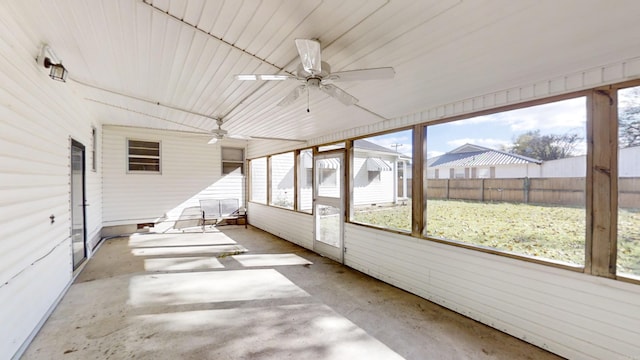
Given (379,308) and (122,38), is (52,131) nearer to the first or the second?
(122,38)

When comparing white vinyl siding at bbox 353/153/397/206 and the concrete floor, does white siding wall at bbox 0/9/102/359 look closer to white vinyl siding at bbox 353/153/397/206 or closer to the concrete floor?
the concrete floor

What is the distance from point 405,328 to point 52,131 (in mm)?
4437

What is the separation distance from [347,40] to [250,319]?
2832 mm

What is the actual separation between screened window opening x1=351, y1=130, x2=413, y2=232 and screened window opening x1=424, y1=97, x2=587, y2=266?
1.21 feet

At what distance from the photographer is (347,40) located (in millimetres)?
1958

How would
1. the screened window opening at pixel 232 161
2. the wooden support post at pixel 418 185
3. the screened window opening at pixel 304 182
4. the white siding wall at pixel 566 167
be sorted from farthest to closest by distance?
the screened window opening at pixel 232 161, the screened window opening at pixel 304 182, the wooden support post at pixel 418 185, the white siding wall at pixel 566 167

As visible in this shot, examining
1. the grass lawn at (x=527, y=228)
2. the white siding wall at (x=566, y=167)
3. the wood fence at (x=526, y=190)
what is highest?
the white siding wall at (x=566, y=167)

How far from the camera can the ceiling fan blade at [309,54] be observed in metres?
1.67

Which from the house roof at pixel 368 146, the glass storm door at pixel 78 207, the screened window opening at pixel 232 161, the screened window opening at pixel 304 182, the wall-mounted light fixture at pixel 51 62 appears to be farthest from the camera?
the screened window opening at pixel 232 161

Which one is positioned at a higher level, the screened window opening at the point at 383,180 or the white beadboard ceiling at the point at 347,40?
the white beadboard ceiling at the point at 347,40

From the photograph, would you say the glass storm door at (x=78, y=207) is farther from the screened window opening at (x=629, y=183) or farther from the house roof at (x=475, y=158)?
the screened window opening at (x=629, y=183)

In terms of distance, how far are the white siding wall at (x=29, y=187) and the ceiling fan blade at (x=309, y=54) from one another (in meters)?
2.23

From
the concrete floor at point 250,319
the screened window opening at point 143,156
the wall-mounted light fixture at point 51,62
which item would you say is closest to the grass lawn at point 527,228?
the concrete floor at point 250,319

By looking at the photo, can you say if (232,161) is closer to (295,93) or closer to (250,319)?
(250,319)
